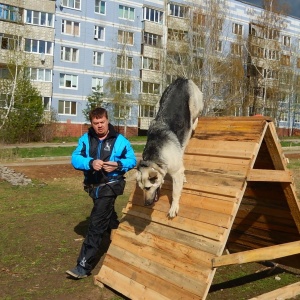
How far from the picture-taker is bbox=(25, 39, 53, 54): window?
41.3 metres

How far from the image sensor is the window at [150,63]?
155ft

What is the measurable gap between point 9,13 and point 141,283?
3965 centimetres

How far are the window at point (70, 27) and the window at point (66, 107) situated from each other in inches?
282

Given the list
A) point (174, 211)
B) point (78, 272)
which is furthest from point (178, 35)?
point (174, 211)

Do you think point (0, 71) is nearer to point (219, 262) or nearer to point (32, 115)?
point (32, 115)

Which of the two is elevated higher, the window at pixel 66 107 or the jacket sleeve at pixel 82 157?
the window at pixel 66 107

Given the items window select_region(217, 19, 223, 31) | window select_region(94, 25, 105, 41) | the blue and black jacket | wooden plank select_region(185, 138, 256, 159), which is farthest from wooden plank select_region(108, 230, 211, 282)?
window select_region(94, 25, 105, 41)

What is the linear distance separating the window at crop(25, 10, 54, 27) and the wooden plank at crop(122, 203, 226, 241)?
130 ft

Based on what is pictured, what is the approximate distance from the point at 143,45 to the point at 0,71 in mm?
16532

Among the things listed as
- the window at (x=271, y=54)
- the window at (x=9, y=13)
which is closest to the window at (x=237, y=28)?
the window at (x=271, y=54)

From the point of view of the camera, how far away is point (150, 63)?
47.9 metres

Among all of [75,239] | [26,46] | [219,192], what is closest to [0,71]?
[26,46]

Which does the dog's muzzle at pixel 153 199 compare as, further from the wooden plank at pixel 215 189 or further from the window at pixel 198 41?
the window at pixel 198 41

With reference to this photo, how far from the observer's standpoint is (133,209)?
584cm
